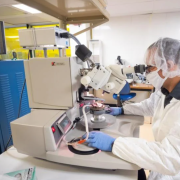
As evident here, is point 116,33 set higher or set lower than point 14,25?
lower

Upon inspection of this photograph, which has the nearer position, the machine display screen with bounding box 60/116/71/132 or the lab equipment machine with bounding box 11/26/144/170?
the lab equipment machine with bounding box 11/26/144/170

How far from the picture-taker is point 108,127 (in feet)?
3.20

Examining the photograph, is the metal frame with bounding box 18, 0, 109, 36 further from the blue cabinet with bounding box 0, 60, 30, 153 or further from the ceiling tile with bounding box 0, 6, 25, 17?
the ceiling tile with bounding box 0, 6, 25, 17

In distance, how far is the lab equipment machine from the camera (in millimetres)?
734

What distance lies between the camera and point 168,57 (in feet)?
2.64

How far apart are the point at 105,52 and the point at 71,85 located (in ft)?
10.6

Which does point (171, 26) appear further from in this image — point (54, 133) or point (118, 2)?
point (54, 133)

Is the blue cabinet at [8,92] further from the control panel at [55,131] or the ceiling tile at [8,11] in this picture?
the ceiling tile at [8,11]

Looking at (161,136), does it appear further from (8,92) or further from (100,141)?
(8,92)

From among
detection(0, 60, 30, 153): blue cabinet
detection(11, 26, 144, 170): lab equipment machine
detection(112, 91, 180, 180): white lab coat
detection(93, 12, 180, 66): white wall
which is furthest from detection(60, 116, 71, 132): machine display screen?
detection(93, 12, 180, 66): white wall

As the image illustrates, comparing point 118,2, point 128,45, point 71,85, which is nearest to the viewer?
point 71,85

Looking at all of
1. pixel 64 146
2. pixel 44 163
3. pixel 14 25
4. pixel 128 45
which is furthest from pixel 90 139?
pixel 14 25

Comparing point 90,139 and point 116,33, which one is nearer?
point 90,139

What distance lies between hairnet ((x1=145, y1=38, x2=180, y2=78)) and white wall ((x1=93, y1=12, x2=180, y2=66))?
9.63 feet
